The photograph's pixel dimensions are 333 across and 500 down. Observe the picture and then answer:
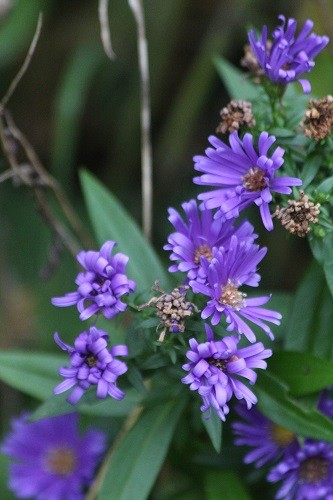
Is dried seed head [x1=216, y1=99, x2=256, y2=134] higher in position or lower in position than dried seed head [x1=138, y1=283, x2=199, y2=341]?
higher

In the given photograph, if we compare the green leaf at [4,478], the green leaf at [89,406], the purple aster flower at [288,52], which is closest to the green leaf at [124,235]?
the green leaf at [89,406]

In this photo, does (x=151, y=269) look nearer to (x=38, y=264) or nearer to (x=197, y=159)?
(x=197, y=159)

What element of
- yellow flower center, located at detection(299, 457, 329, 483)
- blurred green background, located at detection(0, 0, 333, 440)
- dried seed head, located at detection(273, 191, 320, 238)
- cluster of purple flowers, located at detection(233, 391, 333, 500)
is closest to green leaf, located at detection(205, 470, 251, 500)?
cluster of purple flowers, located at detection(233, 391, 333, 500)

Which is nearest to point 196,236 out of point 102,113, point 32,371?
point 32,371

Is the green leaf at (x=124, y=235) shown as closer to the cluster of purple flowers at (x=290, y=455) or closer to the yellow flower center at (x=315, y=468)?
the cluster of purple flowers at (x=290, y=455)

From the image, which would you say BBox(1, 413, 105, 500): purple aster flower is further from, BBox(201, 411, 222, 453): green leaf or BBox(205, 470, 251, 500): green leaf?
BBox(201, 411, 222, 453): green leaf

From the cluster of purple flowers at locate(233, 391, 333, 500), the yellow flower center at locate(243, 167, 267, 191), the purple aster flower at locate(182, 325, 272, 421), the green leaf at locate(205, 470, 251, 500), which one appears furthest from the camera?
the green leaf at locate(205, 470, 251, 500)

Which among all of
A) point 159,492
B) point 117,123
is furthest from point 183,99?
point 159,492
